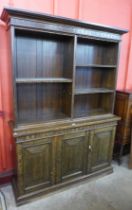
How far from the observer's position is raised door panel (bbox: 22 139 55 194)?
72.1 inches

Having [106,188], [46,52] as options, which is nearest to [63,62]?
[46,52]

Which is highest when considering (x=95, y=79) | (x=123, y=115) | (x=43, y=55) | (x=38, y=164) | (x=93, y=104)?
(x=43, y=55)

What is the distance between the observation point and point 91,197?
6.79 ft

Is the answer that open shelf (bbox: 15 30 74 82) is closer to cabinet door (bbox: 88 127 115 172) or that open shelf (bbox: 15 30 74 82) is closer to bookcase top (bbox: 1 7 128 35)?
bookcase top (bbox: 1 7 128 35)

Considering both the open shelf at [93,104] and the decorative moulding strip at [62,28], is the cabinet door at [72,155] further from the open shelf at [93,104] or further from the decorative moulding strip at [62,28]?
the decorative moulding strip at [62,28]

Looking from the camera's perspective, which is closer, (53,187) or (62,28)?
(62,28)

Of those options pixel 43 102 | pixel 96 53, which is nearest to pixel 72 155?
pixel 43 102

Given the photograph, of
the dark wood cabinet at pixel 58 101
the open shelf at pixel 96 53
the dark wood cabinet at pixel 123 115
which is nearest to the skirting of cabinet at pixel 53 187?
the dark wood cabinet at pixel 58 101

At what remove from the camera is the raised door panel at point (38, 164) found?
183 centimetres

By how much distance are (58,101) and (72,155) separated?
729 mm

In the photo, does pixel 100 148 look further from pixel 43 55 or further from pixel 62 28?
pixel 62 28

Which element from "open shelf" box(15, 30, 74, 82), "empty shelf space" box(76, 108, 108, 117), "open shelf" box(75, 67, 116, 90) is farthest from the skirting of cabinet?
"open shelf" box(15, 30, 74, 82)

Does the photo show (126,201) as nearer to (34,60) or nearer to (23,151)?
(23,151)

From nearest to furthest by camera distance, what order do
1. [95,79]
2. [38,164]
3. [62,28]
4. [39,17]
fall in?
[39,17] → [62,28] → [38,164] → [95,79]
